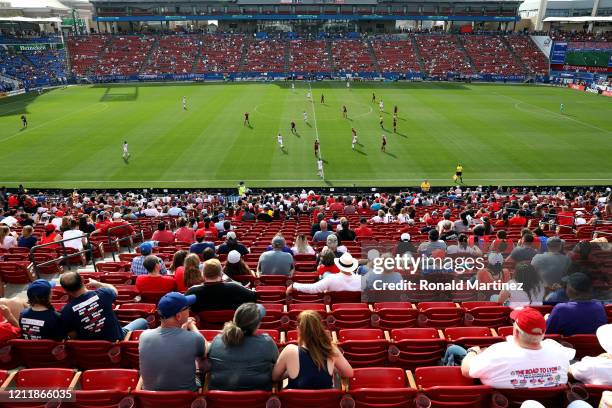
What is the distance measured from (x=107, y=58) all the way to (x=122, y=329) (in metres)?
84.5

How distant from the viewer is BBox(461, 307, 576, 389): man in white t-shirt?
4625 millimetres

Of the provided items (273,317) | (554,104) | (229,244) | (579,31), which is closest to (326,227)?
(229,244)

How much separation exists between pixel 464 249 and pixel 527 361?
19.5 feet

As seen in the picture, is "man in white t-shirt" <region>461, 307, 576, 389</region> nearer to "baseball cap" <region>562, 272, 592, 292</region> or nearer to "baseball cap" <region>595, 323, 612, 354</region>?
"baseball cap" <region>595, 323, 612, 354</region>

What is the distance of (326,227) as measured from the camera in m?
13.7

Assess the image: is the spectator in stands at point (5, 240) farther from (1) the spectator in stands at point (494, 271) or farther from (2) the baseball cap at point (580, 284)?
(2) the baseball cap at point (580, 284)

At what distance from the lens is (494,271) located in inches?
354

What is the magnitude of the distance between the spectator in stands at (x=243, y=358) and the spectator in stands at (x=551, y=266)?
236 inches

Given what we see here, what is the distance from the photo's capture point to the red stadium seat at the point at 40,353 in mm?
5832

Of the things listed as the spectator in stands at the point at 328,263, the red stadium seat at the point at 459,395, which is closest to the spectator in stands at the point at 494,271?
the spectator in stands at the point at 328,263

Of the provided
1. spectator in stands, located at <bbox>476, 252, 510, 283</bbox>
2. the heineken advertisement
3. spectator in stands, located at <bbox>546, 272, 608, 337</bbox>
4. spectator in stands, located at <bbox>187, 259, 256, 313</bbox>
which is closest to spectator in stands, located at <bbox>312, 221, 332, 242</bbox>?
spectator in stands, located at <bbox>476, 252, 510, 283</bbox>

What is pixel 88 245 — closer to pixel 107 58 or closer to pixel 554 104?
pixel 554 104

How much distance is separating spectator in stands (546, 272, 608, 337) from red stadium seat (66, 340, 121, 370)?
6038mm

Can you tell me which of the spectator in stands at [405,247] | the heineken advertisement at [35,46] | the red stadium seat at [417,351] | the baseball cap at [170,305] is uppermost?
the heineken advertisement at [35,46]
